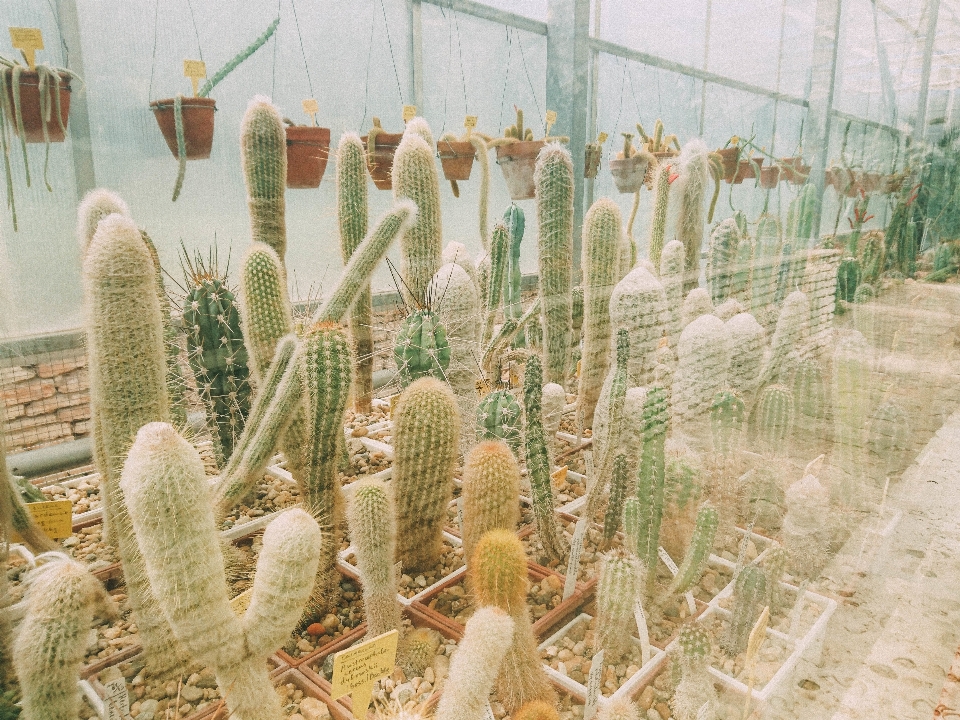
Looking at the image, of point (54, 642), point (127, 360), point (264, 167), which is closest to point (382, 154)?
point (264, 167)

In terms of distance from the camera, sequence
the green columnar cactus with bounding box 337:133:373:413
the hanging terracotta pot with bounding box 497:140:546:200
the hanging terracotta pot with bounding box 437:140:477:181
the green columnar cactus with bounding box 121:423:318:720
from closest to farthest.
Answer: the green columnar cactus with bounding box 121:423:318:720, the green columnar cactus with bounding box 337:133:373:413, the hanging terracotta pot with bounding box 497:140:546:200, the hanging terracotta pot with bounding box 437:140:477:181

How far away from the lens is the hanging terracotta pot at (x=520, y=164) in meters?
2.10

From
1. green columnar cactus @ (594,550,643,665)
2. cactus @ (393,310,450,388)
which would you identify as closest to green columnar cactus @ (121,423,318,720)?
green columnar cactus @ (594,550,643,665)

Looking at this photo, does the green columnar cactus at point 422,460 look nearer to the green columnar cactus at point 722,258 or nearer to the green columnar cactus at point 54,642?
the green columnar cactus at point 54,642

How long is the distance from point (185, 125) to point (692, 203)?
1.48 m

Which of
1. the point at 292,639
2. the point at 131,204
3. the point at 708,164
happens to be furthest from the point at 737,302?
the point at 131,204

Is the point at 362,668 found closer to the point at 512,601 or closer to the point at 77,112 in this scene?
the point at 512,601

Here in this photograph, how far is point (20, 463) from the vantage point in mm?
1379

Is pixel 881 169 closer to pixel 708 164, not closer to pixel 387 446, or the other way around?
pixel 708 164

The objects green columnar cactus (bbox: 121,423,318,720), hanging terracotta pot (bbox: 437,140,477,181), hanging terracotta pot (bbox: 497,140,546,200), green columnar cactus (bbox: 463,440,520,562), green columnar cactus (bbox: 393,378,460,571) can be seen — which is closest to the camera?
green columnar cactus (bbox: 121,423,318,720)

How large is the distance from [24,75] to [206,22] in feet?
2.83

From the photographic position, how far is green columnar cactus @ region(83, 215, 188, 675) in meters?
0.96

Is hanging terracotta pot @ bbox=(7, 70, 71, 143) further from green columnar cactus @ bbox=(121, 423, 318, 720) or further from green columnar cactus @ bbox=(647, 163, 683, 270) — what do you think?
green columnar cactus @ bbox=(647, 163, 683, 270)

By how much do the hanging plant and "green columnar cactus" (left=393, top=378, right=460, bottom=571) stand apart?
875 mm
